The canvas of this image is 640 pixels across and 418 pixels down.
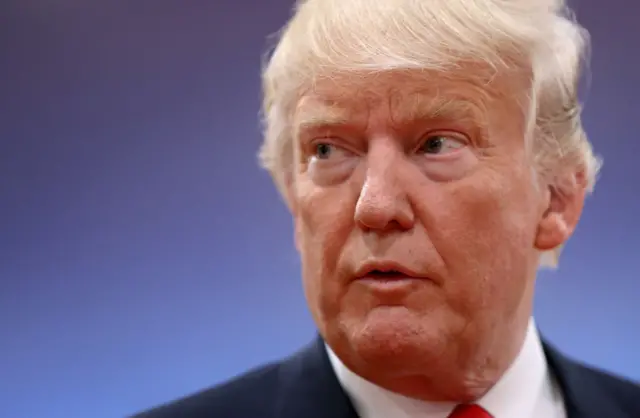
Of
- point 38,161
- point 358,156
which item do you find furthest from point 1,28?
point 358,156

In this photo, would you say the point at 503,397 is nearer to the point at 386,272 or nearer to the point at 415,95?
the point at 386,272

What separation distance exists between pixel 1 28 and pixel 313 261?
769mm

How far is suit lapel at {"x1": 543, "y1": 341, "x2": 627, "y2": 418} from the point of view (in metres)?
1.00

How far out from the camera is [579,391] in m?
1.02

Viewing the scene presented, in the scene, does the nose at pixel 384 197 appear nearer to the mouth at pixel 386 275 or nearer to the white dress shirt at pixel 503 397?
the mouth at pixel 386 275

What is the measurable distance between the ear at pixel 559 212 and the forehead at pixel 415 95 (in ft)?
0.52

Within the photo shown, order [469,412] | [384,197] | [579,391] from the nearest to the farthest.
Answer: [384,197] < [469,412] < [579,391]

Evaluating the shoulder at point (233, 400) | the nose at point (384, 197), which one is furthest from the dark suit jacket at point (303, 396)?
the nose at point (384, 197)

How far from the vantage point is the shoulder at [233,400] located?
97 centimetres

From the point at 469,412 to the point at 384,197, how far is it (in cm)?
29

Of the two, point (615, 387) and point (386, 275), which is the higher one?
point (386, 275)

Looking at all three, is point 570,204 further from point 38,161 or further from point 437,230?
point 38,161

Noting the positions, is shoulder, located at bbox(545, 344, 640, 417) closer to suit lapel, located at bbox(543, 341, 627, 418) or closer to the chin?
suit lapel, located at bbox(543, 341, 627, 418)

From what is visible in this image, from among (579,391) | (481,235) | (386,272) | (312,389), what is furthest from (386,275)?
(579,391)
